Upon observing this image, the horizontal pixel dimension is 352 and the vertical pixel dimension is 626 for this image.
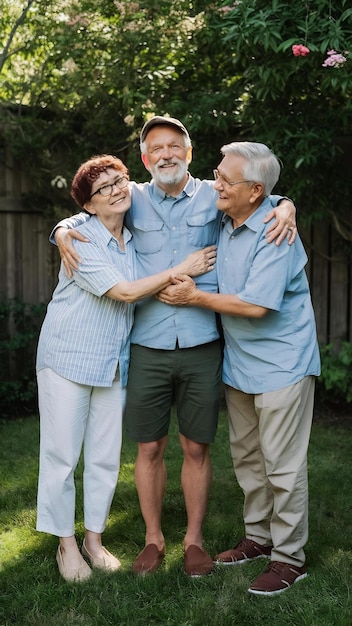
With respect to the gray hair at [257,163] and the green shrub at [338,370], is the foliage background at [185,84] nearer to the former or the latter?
the green shrub at [338,370]

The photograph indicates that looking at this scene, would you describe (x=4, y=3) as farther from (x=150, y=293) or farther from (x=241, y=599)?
(x=241, y=599)

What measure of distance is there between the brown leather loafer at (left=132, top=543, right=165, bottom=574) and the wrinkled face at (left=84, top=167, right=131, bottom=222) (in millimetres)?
1459

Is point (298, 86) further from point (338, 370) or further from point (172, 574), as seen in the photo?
point (172, 574)

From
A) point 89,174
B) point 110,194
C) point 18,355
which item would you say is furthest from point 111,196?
point 18,355

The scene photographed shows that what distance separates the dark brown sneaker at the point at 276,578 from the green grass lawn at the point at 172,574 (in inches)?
1.4

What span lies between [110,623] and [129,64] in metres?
4.18

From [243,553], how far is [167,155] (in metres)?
1.78

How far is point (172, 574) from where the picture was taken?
333 cm

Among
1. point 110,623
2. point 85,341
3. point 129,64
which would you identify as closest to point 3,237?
point 129,64

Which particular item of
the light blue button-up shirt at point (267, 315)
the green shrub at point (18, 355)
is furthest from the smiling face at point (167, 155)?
the green shrub at point (18, 355)

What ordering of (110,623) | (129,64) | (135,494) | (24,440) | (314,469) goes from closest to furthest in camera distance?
(110,623) < (135,494) < (314,469) < (24,440) < (129,64)

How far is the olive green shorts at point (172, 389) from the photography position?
132 inches

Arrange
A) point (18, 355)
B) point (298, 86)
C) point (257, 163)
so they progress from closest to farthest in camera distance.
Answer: point (257, 163)
point (298, 86)
point (18, 355)

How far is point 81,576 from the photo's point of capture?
3299 millimetres
